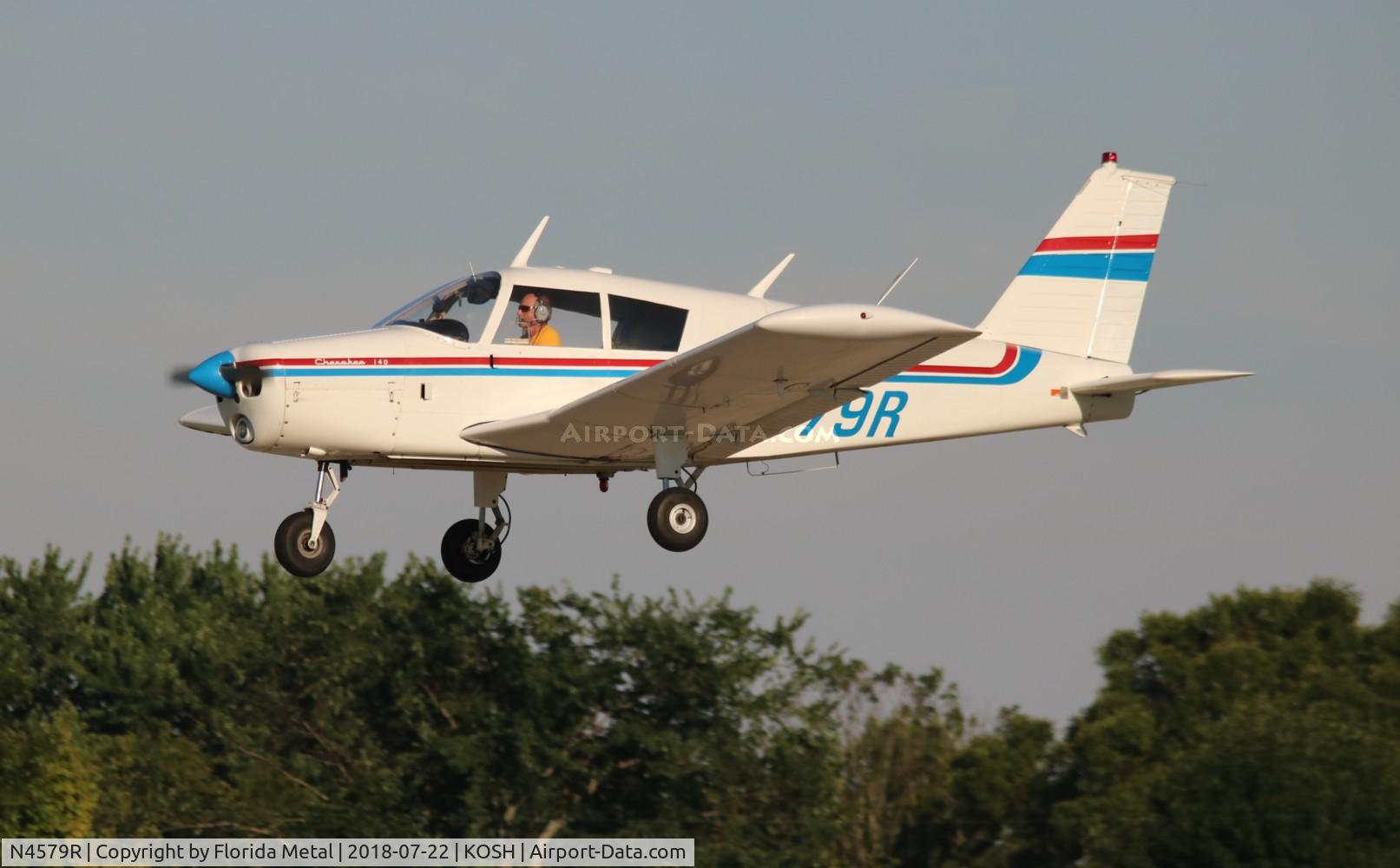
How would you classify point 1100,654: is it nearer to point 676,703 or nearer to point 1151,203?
point 676,703

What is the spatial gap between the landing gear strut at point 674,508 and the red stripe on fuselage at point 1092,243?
13.9ft

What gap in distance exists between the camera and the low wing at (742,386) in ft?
37.7

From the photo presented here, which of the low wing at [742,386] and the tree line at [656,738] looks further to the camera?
the tree line at [656,738]

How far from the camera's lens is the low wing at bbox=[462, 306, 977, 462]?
37.7 ft

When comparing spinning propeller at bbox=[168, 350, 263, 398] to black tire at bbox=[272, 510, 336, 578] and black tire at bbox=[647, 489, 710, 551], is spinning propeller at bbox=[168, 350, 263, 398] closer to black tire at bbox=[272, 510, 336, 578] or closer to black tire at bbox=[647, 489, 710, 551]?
black tire at bbox=[272, 510, 336, 578]

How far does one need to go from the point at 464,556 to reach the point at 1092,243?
6103 millimetres

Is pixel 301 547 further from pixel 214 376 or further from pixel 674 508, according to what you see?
pixel 674 508

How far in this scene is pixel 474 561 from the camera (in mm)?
14562

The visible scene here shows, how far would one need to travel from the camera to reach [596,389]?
13453mm

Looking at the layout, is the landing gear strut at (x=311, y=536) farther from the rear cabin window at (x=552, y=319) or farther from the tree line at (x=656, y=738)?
the tree line at (x=656, y=738)

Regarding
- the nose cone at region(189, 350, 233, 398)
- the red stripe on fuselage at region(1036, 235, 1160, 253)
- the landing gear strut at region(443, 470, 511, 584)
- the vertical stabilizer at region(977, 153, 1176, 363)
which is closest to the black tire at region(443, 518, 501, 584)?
the landing gear strut at region(443, 470, 511, 584)

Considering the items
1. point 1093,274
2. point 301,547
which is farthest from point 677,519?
point 1093,274

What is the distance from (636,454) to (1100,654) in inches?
1153

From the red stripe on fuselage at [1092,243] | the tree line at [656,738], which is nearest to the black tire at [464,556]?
the red stripe on fuselage at [1092,243]
